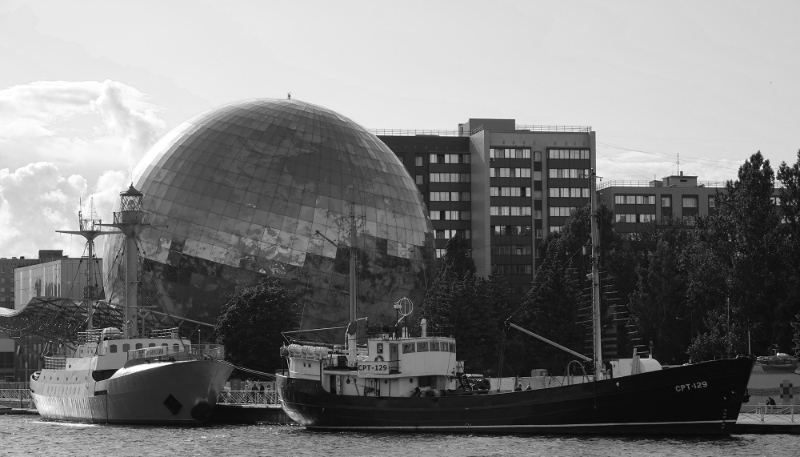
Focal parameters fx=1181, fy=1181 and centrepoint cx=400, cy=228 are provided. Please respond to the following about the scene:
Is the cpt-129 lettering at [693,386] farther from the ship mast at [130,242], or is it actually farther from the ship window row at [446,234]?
the ship window row at [446,234]

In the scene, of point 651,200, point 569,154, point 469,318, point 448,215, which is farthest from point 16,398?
point 651,200

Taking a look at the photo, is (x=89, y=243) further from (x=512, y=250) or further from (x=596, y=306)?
(x=512, y=250)

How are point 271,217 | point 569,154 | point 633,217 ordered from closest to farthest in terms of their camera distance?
point 271,217 < point 569,154 < point 633,217

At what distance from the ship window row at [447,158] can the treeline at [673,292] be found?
152 feet

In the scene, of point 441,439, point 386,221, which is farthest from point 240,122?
point 441,439

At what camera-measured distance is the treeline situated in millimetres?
82625

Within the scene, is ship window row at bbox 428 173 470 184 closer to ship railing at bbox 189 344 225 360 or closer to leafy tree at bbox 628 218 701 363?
leafy tree at bbox 628 218 701 363

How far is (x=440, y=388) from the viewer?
6662 centimetres

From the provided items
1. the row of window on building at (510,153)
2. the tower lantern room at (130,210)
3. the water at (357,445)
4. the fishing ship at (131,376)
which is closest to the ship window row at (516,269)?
the row of window on building at (510,153)

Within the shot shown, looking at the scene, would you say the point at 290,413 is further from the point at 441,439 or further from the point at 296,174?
the point at 296,174

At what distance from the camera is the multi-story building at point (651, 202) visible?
170250mm

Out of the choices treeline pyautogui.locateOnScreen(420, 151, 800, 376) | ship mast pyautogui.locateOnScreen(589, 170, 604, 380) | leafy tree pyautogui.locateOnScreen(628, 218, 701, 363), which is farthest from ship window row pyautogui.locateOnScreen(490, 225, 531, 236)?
ship mast pyautogui.locateOnScreen(589, 170, 604, 380)

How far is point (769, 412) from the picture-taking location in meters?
69.4

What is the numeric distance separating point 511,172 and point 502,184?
84.1 inches
